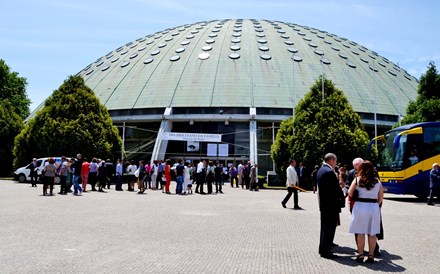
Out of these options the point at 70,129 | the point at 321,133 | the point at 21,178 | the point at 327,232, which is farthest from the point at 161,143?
the point at 327,232

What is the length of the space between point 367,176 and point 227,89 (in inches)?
1324

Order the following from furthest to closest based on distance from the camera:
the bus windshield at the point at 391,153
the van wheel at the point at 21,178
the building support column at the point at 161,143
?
the building support column at the point at 161,143, the van wheel at the point at 21,178, the bus windshield at the point at 391,153

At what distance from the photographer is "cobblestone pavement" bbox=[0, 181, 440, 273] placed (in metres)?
6.19

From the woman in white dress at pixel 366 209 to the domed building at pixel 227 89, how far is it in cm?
2873

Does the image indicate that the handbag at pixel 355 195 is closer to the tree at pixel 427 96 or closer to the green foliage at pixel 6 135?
the tree at pixel 427 96

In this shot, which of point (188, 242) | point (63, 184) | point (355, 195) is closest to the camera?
point (355, 195)

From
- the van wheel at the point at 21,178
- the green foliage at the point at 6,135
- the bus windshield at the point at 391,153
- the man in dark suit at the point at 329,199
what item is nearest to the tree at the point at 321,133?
the bus windshield at the point at 391,153

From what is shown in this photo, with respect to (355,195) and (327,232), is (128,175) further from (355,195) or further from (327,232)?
(355,195)

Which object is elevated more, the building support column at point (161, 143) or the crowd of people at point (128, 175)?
the building support column at point (161, 143)

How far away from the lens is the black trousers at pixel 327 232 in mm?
7008

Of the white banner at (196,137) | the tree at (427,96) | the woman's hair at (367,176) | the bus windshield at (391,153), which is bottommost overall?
the woman's hair at (367,176)

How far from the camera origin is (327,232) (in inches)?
277

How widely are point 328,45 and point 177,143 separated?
887 inches

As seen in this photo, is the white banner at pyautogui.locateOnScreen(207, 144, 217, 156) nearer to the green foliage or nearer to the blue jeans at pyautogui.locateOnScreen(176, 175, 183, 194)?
the blue jeans at pyautogui.locateOnScreen(176, 175, 183, 194)
